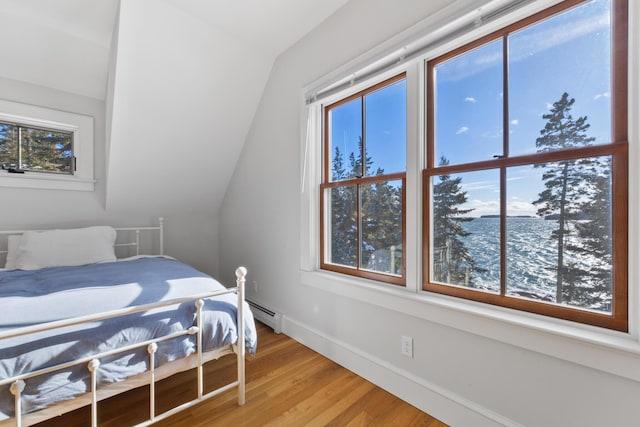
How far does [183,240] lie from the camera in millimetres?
3303

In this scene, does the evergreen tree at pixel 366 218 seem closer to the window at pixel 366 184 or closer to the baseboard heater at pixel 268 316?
the window at pixel 366 184

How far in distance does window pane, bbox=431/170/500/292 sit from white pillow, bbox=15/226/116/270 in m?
2.69

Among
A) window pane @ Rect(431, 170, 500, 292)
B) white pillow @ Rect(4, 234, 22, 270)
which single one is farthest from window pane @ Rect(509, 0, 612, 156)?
white pillow @ Rect(4, 234, 22, 270)

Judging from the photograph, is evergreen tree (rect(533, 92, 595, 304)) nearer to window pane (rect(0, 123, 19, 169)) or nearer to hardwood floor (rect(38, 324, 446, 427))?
hardwood floor (rect(38, 324, 446, 427))

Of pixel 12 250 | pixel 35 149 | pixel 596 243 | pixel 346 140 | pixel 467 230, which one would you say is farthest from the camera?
pixel 35 149

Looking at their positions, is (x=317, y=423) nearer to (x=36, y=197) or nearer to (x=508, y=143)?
(x=508, y=143)

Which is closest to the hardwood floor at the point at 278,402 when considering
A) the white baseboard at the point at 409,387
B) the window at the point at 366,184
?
the white baseboard at the point at 409,387

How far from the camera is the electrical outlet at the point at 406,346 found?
1.53 meters

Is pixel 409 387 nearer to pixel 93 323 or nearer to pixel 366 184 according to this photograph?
pixel 366 184

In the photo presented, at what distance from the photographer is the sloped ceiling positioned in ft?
6.20

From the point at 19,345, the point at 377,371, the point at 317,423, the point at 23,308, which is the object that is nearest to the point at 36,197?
the point at 23,308

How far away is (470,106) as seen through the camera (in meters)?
1.42

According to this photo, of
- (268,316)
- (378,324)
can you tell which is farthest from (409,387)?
(268,316)

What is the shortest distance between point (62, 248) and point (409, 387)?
9.20 ft
